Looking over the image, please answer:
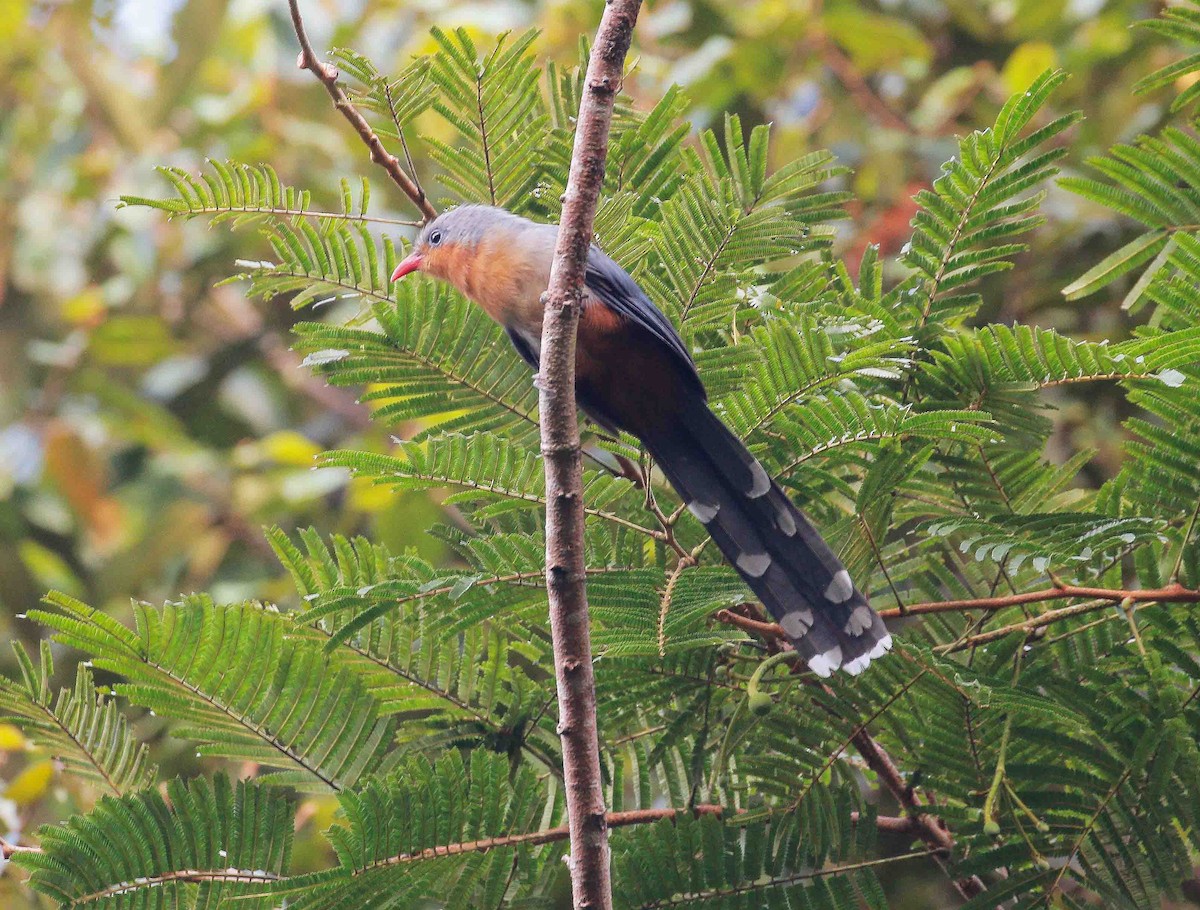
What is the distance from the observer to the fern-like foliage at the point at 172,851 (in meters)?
1.69

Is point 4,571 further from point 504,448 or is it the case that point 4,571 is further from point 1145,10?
point 1145,10

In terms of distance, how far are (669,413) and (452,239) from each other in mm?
757

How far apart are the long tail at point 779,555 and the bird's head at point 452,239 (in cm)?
74

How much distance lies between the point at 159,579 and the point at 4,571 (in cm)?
58

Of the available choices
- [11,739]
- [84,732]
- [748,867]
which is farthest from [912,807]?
[11,739]

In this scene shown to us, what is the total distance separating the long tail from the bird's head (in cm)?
74

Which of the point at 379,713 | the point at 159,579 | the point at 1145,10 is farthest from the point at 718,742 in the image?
the point at 1145,10

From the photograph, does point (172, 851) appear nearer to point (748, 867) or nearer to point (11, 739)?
point (748, 867)

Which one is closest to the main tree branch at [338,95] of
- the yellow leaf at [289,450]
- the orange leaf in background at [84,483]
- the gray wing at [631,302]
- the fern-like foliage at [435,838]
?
the gray wing at [631,302]

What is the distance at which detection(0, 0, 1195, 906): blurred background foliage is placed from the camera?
4.75 meters

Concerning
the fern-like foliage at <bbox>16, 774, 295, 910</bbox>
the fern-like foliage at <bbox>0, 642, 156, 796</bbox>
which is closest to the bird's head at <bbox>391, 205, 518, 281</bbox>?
the fern-like foliage at <bbox>0, 642, 156, 796</bbox>

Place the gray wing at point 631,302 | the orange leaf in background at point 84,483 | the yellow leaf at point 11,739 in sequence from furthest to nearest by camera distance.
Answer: the orange leaf in background at point 84,483 < the yellow leaf at point 11,739 < the gray wing at point 631,302

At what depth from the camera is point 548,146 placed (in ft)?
7.14

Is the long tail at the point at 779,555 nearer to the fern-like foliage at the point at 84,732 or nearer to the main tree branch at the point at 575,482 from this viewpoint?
the main tree branch at the point at 575,482
